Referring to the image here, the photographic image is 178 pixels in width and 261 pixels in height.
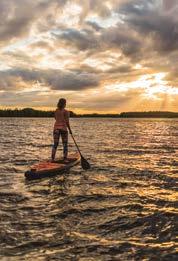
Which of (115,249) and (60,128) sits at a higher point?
(60,128)

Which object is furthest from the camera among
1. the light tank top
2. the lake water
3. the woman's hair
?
the light tank top

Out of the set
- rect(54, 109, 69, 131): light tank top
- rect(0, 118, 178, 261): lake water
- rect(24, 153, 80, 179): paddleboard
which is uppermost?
rect(54, 109, 69, 131): light tank top

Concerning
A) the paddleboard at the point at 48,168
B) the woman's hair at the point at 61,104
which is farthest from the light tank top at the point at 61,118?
the paddleboard at the point at 48,168

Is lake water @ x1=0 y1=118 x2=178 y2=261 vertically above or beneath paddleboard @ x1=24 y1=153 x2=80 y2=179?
beneath

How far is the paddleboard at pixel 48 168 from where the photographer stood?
596 inches

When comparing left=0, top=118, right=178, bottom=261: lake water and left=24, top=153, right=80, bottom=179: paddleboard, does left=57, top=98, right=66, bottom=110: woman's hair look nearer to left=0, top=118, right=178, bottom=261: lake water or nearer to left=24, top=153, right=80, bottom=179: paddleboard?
left=24, top=153, right=80, bottom=179: paddleboard

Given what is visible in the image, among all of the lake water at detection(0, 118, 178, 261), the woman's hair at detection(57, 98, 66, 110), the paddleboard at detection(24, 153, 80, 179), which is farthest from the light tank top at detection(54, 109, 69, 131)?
the lake water at detection(0, 118, 178, 261)

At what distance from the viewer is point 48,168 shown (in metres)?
16.2

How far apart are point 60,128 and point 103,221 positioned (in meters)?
8.96

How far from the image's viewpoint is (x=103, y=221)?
9633mm

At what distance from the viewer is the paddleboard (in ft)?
49.7

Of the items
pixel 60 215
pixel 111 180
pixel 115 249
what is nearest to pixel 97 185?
pixel 111 180

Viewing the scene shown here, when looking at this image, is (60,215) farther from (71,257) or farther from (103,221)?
(71,257)

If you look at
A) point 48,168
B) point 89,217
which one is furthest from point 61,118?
point 89,217
